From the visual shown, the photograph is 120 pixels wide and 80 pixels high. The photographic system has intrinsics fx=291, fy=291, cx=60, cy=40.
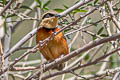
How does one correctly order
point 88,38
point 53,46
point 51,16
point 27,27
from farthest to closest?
point 27,27
point 88,38
point 53,46
point 51,16

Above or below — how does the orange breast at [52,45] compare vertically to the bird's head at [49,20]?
below

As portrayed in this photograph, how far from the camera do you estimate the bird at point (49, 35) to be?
3.90 m

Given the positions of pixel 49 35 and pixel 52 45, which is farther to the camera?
pixel 52 45

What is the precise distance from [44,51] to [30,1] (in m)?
1.87

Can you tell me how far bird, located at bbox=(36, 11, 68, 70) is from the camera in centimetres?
390

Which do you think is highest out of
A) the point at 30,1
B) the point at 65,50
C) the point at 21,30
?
the point at 30,1

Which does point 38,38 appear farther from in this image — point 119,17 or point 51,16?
point 119,17

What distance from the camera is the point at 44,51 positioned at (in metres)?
4.30

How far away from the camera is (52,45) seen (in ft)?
13.9

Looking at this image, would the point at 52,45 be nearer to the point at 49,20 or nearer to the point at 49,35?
the point at 49,35

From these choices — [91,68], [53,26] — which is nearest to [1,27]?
[53,26]

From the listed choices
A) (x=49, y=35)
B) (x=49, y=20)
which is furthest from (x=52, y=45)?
(x=49, y=20)

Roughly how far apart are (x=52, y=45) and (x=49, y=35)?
185 millimetres

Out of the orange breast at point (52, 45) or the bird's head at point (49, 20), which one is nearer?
the bird's head at point (49, 20)
